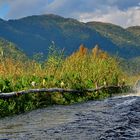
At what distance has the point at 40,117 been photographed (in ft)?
55.8

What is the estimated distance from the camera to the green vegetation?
804 inches

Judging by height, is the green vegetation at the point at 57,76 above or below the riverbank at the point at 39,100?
above

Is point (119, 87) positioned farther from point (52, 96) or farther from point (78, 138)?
point (78, 138)

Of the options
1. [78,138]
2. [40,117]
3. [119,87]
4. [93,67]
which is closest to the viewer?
[78,138]

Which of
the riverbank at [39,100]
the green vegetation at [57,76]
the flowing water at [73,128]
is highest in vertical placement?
the green vegetation at [57,76]

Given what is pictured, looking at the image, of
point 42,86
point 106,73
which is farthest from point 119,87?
point 42,86

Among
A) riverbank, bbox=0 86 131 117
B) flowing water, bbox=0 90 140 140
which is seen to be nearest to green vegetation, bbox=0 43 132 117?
riverbank, bbox=0 86 131 117

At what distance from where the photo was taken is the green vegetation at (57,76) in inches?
804

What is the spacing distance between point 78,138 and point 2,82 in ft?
31.1

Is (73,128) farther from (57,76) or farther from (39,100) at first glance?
(57,76)

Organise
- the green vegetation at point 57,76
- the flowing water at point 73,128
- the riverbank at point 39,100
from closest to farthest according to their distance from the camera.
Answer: the flowing water at point 73,128 → the riverbank at point 39,100 → the green vegetation at point 57,76

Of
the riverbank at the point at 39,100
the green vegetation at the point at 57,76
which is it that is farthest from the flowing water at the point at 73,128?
the green vegetation at the point at 57,76

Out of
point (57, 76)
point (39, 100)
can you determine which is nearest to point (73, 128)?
point (39, 100)

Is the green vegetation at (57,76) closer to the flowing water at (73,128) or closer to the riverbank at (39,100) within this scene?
the riverbank at (39,100)
